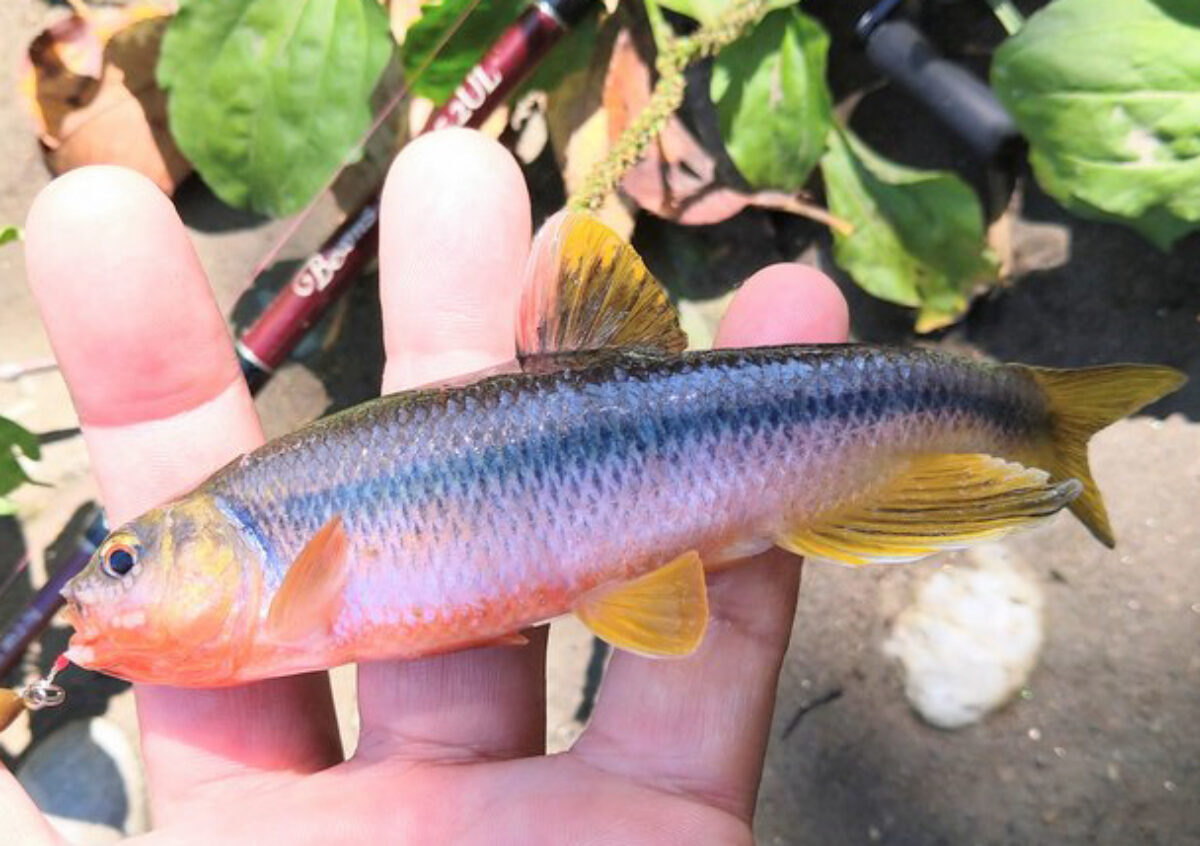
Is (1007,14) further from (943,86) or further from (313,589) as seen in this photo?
(313,589)

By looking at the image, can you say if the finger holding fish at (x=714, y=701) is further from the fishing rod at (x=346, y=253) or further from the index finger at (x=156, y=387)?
the fishing rod at (x=346, y=253)

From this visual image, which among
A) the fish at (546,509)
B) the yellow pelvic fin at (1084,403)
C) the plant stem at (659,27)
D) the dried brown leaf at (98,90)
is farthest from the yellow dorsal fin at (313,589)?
the dried brown leaf at (98,90)

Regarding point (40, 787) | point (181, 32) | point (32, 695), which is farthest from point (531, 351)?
point (40, 787)

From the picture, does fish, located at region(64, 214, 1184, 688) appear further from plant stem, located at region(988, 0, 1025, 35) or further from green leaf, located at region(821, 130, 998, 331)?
plant stem, located at region(988, 0, 1025, 35)

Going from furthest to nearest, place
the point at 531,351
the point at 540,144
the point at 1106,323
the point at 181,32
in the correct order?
the point at 540,144 → the point at 1106,323 → the point at 181,32 → the point at 531,351

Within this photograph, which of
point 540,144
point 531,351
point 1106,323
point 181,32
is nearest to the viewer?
point 531,351

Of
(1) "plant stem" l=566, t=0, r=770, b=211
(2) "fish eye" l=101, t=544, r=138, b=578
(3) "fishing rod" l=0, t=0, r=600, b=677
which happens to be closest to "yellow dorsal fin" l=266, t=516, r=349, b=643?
(2) "fish eye" l=101, t=544, r=138, b=578

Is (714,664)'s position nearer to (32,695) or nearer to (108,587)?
(108,587)
